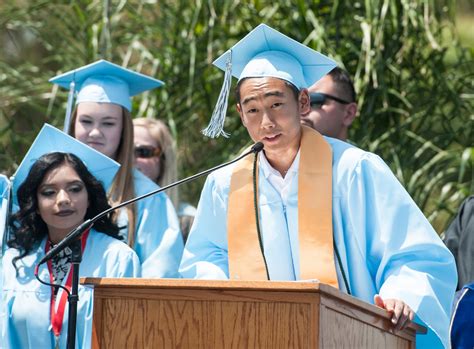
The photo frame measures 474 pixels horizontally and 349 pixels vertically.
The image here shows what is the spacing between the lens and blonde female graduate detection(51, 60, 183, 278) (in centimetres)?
519

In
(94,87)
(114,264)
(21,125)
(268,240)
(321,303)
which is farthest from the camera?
(21,125)

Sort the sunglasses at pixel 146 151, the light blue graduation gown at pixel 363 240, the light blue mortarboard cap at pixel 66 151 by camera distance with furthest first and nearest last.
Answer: the sunglasses at pixel 146 151
the light blue mortarboard cap at pixel 66 151
the light blue graduation gown at pixel 363 240

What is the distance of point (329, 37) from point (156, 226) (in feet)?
8.53

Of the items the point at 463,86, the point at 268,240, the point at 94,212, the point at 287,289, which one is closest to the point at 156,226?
the point at 94,212

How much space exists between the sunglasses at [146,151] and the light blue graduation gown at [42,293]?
114 centimetres

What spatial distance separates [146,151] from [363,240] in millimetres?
2182

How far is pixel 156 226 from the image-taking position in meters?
5.30

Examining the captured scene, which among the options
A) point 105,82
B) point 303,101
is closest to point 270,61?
point 303,101

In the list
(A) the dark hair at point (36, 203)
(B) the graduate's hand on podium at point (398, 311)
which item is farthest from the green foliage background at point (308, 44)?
(B) the graduate's hand on podium at point (398, 311)

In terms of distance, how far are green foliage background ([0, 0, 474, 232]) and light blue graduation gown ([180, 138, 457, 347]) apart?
2450mm

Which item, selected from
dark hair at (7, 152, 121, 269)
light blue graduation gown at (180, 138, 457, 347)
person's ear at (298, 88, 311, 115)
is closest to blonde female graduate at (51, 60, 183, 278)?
dark hair at (7, 152, 121, 269)

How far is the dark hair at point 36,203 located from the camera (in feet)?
15.9

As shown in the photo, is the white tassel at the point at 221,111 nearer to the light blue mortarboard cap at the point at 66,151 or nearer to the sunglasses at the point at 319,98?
the light blue mortarboard cap at the point at 66,151

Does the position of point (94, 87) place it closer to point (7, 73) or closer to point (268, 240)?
point (268, 240)
